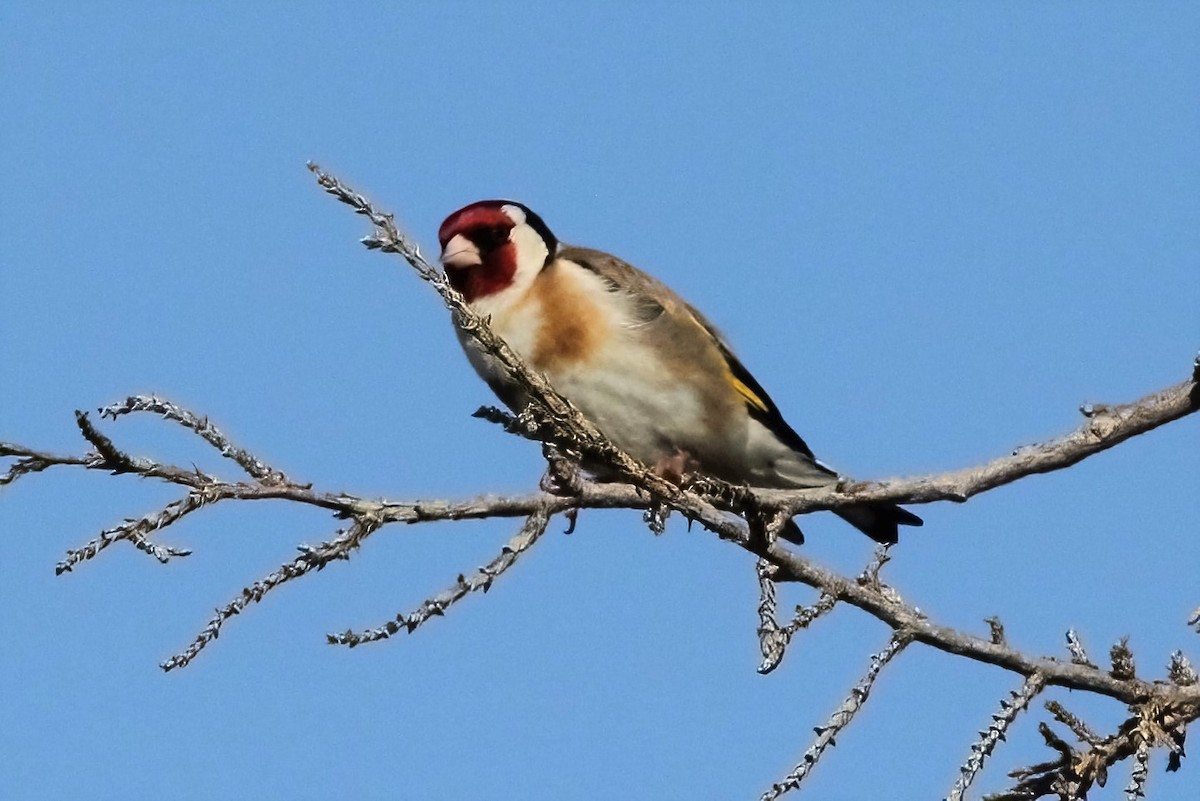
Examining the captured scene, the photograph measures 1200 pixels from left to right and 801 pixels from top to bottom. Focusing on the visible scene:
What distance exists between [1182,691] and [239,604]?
1.64 metres

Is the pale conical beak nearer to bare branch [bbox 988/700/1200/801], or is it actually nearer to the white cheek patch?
the white cheek patch

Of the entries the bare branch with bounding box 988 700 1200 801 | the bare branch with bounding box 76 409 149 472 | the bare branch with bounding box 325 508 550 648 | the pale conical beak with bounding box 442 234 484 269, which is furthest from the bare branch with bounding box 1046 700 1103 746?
the pale conical beak with bounding box 442 234 484 269

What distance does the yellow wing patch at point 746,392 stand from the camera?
471 cm

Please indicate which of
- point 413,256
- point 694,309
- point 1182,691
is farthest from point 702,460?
point 413,256

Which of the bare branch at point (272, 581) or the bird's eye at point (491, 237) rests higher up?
the bird's eye at point (491, 237)

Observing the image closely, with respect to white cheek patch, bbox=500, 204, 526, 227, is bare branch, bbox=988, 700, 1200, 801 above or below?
below

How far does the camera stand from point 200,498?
2.61m

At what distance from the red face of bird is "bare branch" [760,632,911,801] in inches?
85.7

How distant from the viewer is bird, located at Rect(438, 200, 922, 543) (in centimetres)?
438

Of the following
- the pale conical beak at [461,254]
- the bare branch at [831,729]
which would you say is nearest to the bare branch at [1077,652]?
the bare branch at [831,729]

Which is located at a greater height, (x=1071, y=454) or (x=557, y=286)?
(x=557, y=286)

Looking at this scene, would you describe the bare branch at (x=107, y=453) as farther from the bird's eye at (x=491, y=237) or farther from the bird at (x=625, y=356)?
the bird's eye at (x=491, y=237)

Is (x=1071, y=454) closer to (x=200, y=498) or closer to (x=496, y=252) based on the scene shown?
(x=200, y=498)

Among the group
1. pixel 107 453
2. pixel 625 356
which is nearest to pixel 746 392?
pixel 625 356
